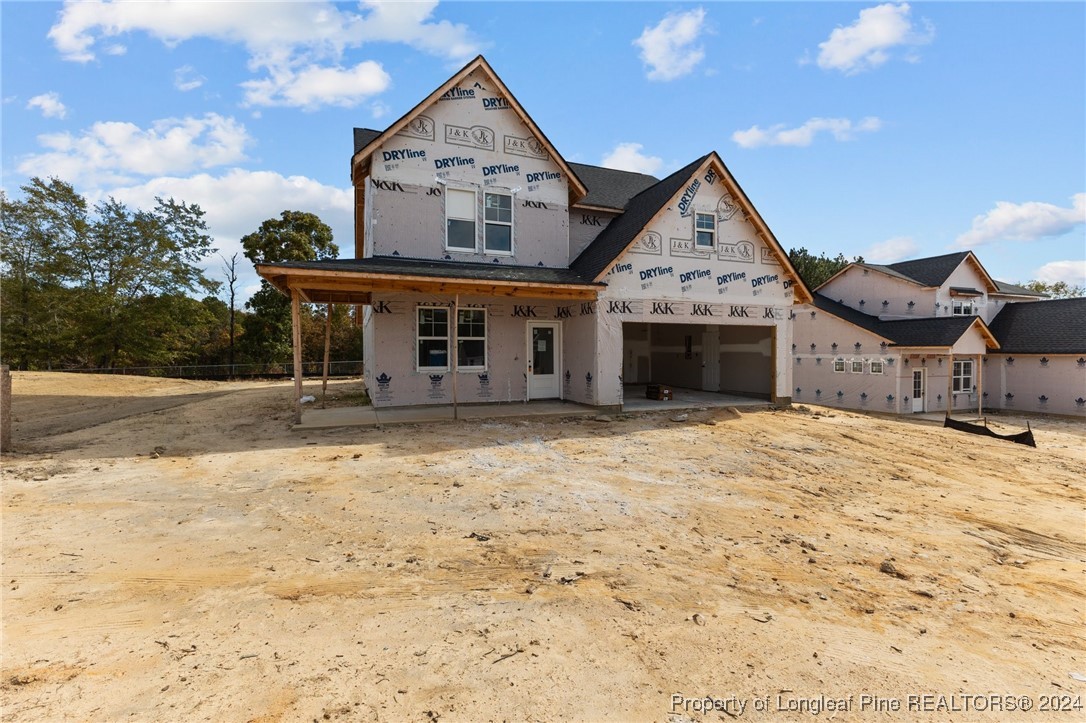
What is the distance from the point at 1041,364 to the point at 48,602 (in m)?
28.6

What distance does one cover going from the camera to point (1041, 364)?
19.2 m

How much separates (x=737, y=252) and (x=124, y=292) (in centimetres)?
3251

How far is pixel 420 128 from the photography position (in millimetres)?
12648

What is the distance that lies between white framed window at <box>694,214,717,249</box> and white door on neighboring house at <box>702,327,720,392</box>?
620 cm

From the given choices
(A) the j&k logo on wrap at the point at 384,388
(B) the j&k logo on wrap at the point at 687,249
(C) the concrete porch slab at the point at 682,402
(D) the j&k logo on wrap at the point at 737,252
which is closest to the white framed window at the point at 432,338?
(A) the j&k logo on wrap at the point at 384,388

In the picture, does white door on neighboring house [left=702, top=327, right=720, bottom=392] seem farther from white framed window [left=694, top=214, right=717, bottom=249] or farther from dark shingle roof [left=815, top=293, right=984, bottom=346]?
white framed window [left=694, top=214, right=717, bottom=249]

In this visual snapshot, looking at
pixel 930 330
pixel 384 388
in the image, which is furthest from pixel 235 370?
pixel 930 330

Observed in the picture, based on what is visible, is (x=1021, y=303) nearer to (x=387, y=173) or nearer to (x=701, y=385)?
(x=701, y=385)

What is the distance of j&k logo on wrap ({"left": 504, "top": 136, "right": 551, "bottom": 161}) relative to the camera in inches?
536

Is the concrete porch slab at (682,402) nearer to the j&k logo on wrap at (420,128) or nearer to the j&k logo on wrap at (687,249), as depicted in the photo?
the j&k logo on wrap at (687,249)

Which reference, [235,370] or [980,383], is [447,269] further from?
[235,370]

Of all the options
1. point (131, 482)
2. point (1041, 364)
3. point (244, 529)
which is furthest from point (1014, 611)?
point (1041, 364)

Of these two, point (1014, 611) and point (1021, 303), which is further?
point (1021, 303)

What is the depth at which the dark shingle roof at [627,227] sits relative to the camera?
506 inches
